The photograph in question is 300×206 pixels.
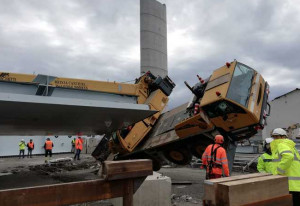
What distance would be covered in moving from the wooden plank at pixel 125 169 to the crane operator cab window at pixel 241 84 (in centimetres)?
359

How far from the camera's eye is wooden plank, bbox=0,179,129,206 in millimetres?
2162

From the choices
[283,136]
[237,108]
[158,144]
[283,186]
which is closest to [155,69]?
[158,144]

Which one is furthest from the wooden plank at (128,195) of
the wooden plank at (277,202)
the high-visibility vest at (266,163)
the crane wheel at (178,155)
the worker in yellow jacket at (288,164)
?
the crane wheel at (178,155)

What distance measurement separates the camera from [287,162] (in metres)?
3.71

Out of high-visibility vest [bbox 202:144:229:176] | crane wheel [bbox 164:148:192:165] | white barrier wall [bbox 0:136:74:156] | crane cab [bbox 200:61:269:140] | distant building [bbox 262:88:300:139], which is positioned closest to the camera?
high-visibility vest [bbox 202:144:229:176]

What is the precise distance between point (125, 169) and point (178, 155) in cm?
560

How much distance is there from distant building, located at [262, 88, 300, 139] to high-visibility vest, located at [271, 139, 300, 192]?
16.5 meters

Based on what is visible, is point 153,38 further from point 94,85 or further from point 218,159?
point 218,159

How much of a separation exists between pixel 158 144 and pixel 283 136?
159 inches

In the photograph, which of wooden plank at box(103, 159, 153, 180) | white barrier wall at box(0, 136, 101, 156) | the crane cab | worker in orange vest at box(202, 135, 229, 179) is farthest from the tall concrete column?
wooden plank at box(103, 159, 153, 180)

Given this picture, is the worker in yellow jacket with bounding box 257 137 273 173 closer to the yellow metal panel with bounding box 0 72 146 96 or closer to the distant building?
the yellow metal panel with bounding box 0 72 146 96

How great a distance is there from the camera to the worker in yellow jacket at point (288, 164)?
373 centimetres

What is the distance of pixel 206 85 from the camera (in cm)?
696

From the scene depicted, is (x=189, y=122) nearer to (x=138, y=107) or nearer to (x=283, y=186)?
(x=138, y=107)
